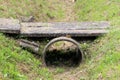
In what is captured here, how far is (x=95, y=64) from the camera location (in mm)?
9875

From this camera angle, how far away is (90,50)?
11.2 m

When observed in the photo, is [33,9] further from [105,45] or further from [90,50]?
[105,45]

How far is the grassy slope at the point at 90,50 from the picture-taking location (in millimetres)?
9023

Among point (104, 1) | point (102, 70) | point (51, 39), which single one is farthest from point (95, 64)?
point (104, 1)

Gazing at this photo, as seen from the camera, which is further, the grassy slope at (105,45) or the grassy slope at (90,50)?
the grassy slope at (105,45)

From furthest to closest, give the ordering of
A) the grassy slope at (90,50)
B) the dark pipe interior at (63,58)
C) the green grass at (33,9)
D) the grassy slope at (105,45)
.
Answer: the green grass at (33,9)
the dark pipe interior at (63,58)
the grassy slope at (105,45)
the grassy slope at (90,50)

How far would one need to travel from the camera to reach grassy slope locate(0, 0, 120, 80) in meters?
9.02

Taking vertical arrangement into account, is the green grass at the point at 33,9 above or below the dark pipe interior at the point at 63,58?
above

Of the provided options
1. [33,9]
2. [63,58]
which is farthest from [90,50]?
[33,9]

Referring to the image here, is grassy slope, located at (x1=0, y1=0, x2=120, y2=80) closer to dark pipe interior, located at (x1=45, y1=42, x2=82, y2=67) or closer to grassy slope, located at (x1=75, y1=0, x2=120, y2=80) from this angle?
grassy slope, located at (x1=75, y1=0, x2=120, y2=80)

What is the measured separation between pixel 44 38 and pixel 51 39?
22cm

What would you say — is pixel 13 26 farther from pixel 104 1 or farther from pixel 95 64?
pixel 104 1

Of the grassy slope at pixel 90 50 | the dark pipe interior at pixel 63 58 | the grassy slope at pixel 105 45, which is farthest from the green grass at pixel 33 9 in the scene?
the dark pipe interior at pixel 63 58

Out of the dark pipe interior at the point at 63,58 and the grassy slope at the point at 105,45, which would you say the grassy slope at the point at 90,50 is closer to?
the grassy slope at the point at 105,45
